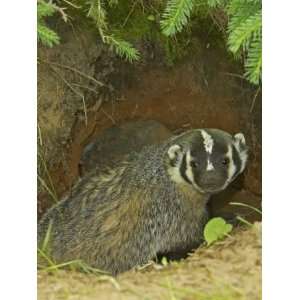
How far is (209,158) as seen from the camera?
3.42m

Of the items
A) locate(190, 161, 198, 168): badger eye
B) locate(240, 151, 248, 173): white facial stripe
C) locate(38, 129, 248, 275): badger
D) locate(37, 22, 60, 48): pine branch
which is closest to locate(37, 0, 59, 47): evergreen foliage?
locate(37, 22, 60, 48): pine branch

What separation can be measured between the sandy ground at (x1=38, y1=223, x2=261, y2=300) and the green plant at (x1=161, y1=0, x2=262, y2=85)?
550 millimetres

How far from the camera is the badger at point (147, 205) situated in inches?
136

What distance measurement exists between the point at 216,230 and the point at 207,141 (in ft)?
1.01

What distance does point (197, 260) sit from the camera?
3.46 metres

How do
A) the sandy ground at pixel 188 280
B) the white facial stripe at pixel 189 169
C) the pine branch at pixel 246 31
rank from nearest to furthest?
1. the pine branch at pixel 246 31
2. the sandy ground at pixel 188 280
3. the white facial stripe at pixel 189 169

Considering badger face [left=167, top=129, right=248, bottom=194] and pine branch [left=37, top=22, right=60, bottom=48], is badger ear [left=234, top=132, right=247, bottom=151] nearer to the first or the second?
badger face [left=167, top=129, right=248, bottom=194]

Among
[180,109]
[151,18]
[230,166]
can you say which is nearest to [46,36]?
[151,18]

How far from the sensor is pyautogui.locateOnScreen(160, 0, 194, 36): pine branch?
334 cm

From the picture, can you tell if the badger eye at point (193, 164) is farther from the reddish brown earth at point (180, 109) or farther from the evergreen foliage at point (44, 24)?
the evergreen foliage at point (44, 24)

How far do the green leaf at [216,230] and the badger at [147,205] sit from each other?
3 centimetres

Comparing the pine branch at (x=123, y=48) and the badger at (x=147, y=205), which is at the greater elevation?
the pine branch at (x=123, y=48)

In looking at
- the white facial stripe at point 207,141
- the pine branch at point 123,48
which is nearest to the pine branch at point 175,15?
the pine branch at point 123,48

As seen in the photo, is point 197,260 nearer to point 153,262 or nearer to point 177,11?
point 153,262
